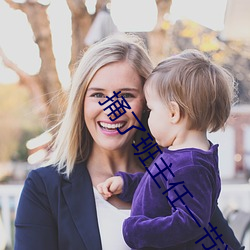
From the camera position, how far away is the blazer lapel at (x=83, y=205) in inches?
72.1

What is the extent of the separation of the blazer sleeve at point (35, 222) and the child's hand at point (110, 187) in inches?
6.9

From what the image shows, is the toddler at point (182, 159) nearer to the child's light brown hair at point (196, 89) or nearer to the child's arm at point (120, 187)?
the child's light brown hair at point (196, 89)

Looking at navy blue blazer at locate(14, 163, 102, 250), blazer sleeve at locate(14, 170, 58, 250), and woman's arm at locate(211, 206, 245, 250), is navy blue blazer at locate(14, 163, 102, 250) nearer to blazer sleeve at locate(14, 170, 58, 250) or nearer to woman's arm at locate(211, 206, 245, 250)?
blazer sleeve at locate(14, 170, 58, 250)

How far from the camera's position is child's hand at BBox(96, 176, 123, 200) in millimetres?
1907

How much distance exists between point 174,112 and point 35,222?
548mm

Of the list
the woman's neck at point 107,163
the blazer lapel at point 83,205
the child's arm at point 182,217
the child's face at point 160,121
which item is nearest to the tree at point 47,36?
the woman's neck at point 107,163

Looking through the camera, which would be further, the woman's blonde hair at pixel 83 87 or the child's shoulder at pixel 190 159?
the woman's blonde hair at pixel 83 87

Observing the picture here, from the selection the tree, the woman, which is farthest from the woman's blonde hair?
the tree

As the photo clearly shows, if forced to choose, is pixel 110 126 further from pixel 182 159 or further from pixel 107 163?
pixel 182 159

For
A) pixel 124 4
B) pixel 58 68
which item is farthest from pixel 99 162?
pixel 58 68

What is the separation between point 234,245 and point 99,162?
527 mm

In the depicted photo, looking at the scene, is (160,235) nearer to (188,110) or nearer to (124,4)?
(188,110)

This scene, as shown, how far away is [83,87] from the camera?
74.8 inches

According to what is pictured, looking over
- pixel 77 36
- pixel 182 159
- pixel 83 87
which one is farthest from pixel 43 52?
pixel 182 159
